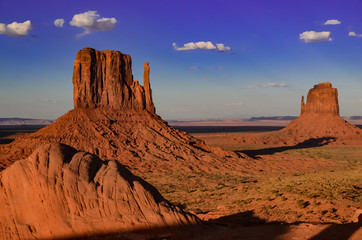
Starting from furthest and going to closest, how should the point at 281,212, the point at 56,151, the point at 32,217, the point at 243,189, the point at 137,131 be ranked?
the point at 137,131 → the point at 243,189 → the point at 281,212 → the point at 56,151 → the point at 32,217

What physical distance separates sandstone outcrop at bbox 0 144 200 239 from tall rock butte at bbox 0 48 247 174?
861 inches

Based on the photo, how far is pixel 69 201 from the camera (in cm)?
977

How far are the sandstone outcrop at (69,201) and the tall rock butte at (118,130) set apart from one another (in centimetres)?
2186

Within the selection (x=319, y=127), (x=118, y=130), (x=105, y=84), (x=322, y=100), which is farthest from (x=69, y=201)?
(x=322, y=100)

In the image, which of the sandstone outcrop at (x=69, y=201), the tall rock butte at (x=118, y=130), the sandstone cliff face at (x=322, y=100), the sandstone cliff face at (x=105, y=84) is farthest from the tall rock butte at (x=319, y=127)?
the sandstone outcrop at (x=69, y=201)

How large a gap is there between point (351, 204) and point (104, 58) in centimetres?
3416

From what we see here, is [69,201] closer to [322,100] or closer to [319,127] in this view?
[319,127]

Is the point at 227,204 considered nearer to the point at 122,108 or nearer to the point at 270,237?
the point at 270,237

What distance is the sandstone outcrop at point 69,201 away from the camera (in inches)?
376

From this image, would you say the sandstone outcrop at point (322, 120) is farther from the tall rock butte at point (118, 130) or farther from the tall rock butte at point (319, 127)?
the tall rock butte at point (118, 130)

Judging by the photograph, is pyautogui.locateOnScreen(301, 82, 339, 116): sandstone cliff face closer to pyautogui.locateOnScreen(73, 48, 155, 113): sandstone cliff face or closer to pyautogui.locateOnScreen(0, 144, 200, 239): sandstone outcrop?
pyautogui.locateOnScreen(73, 48, 155, 113): sandstone cliff face

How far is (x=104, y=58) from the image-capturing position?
136ft

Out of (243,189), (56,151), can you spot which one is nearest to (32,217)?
(56,151)

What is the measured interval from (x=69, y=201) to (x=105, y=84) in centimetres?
3276
